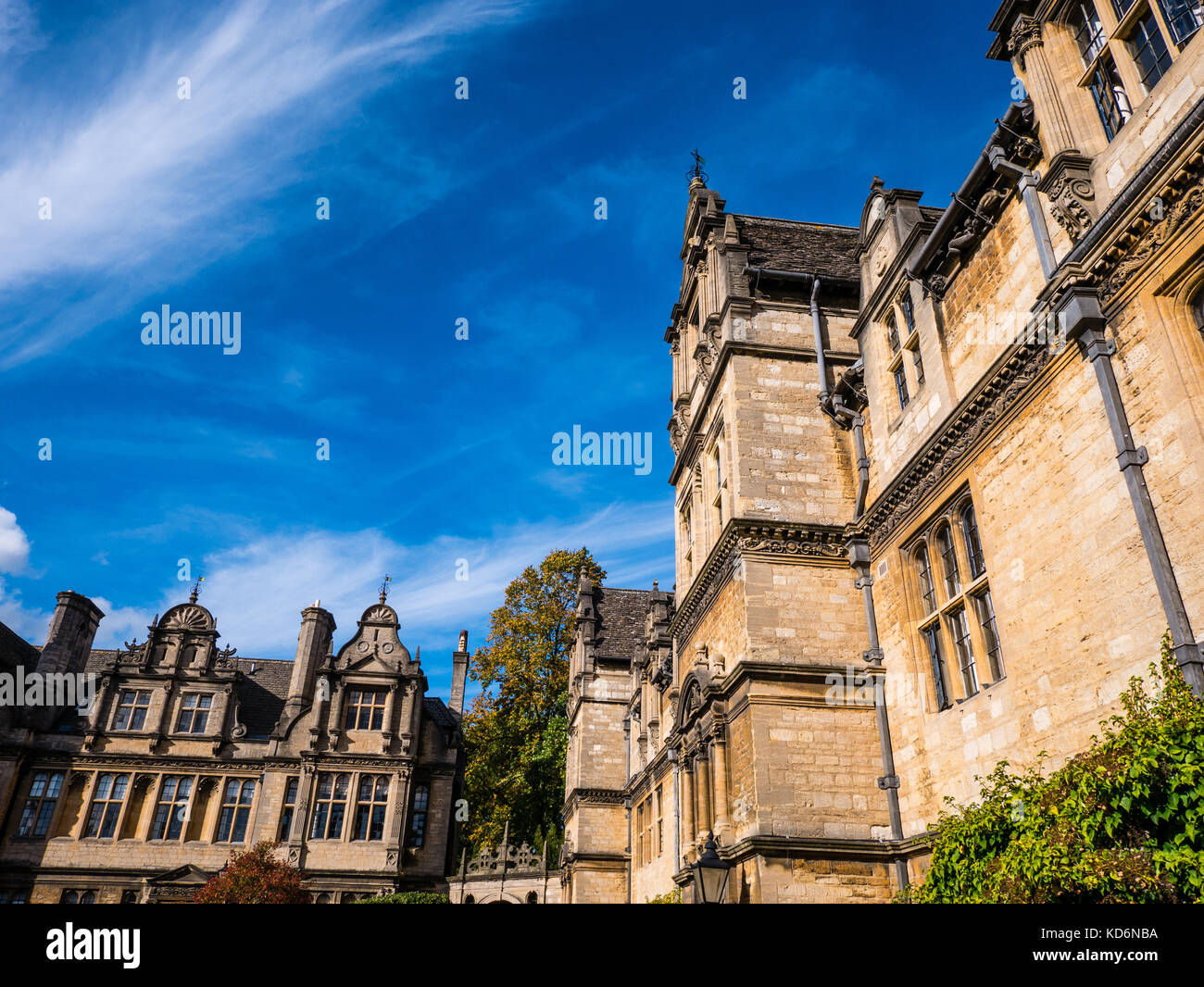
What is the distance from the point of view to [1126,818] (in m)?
7.13

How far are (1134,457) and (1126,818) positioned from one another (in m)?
3.84

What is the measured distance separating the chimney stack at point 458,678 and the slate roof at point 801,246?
28.9m

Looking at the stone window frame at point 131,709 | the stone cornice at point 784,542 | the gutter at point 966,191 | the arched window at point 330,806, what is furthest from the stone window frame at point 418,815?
the gutter at point 966,191

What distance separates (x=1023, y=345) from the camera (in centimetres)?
1117

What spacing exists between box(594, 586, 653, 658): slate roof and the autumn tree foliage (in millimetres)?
14905

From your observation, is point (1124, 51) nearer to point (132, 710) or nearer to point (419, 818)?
point (419, 818)

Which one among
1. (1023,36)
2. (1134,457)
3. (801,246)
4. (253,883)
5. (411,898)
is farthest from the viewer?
(411,898)

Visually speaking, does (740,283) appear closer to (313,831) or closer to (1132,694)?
(1132,694)

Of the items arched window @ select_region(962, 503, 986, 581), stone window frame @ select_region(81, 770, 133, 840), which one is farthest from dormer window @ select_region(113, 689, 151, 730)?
arched window @ select_region(962, 503, 986, 581)

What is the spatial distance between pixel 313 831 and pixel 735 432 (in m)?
27.5

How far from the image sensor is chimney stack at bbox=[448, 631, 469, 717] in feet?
139

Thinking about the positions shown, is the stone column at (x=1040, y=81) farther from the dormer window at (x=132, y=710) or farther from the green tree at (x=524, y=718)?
the dormer window at (x=132, y=710)

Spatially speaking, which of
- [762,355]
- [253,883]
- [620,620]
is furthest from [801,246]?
[253,883]
